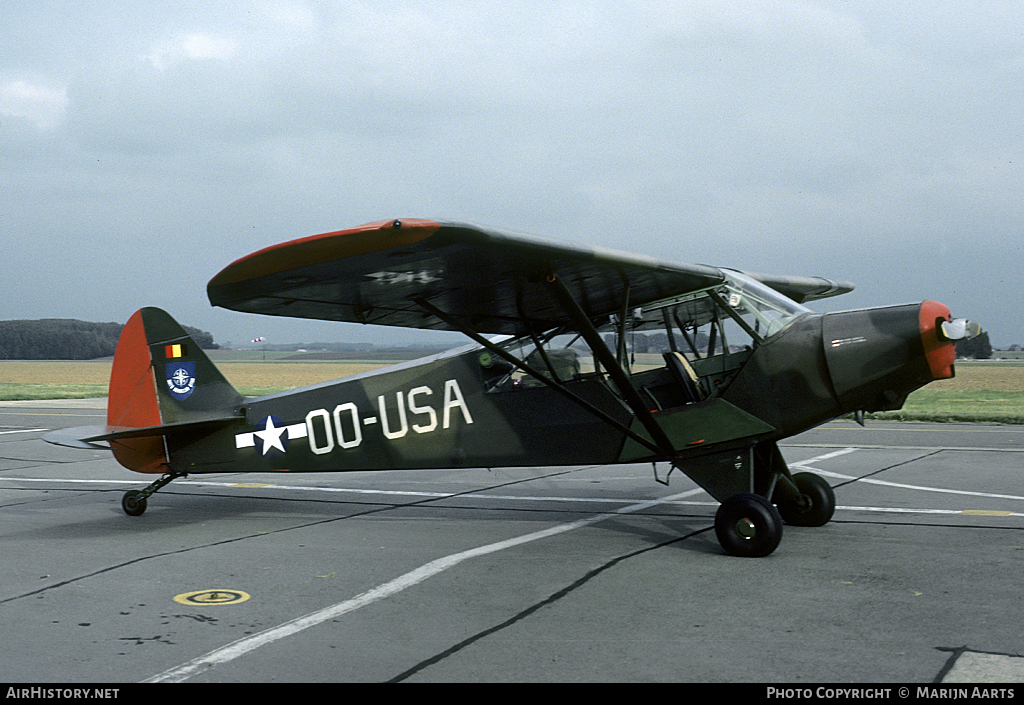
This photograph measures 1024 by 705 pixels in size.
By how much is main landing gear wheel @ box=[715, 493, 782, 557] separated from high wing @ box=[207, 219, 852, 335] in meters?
1.86

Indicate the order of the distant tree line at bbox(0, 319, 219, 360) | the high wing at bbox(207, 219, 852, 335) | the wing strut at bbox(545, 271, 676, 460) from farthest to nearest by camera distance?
the distant tree line at bbox(0, 319, 219, 360), the wing strut at bbox(545, 271, 676, 460), the high wing at bbox(207, 219, 852, 335)

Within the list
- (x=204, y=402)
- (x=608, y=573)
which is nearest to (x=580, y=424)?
(x=608, y=573)

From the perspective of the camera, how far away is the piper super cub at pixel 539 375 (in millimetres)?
6402

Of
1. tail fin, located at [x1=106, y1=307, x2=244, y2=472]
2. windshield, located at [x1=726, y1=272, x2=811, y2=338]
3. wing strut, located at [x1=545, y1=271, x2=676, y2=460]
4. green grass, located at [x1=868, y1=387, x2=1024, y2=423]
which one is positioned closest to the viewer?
wing strut, located at [x1=545, y1=271, x2=676, y2=460]

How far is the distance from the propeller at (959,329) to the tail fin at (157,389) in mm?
6573

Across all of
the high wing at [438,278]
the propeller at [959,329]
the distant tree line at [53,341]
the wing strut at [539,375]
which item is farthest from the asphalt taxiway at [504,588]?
the distant tree line at [53,341]

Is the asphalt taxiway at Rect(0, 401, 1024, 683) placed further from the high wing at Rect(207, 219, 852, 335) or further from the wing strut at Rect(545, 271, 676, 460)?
the high wing at Rect(207, 219, 852, 335)

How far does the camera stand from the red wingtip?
29.3 ft

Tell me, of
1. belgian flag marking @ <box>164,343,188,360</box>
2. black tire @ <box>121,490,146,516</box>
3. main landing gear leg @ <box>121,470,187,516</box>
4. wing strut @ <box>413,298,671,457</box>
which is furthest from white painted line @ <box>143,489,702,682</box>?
belgian flag marking @ <box>164,343,188,360</box>

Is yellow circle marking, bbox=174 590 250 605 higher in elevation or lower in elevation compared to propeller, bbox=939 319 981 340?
lower

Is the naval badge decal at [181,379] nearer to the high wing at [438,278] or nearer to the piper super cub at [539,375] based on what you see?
the piper super cub at [539,375]

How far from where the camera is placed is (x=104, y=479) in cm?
1236

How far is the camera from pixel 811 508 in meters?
7.85

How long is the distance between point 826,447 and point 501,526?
9.39 metres
